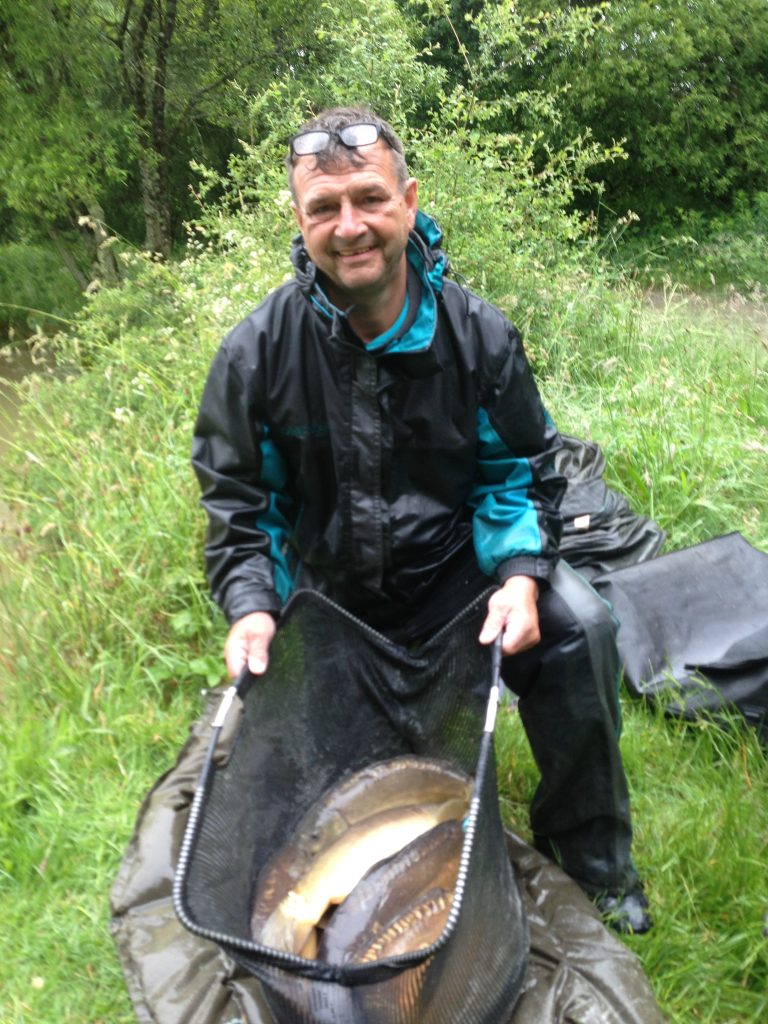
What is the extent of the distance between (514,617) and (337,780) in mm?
670

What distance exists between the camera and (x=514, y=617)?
184cm

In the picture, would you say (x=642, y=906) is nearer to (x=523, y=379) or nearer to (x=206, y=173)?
(x=523, y=379)

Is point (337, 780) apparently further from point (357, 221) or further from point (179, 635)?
point (357, 221)

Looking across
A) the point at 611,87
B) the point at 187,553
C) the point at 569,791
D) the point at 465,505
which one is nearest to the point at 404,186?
the point at 465,505

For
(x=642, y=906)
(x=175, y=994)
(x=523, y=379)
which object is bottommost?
(x=642, y=906)

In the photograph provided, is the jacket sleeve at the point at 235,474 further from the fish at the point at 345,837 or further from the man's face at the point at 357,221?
the fish at the point at 345,837

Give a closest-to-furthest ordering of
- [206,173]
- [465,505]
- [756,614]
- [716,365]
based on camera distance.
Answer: [465,505]
[756,614]
[716,365]
[206,173]

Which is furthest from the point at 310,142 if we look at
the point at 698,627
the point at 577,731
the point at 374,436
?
the point at 698,627

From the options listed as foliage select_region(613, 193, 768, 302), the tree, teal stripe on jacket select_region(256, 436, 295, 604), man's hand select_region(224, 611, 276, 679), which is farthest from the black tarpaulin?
the tree

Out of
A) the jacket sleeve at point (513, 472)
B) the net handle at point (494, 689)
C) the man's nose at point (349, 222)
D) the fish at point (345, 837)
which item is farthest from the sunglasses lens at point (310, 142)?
the fish at point (345, 837)

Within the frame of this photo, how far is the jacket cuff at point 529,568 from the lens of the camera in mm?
1923

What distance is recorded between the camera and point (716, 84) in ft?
44.5

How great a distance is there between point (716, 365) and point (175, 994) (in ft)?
13.5

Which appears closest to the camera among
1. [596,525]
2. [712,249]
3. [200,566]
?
[200,566]
